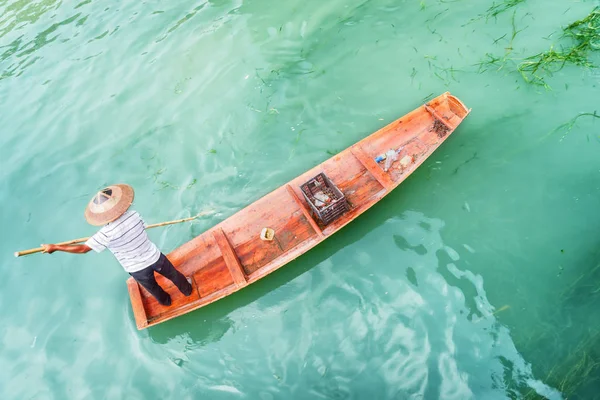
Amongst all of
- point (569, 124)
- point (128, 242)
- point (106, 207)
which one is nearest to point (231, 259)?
point (128, 242)

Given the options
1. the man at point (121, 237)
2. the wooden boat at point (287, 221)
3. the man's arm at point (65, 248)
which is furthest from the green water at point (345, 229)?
the man's arm at point (65, 248)

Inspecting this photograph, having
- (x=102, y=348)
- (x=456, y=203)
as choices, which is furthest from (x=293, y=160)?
(x=102, y=348)

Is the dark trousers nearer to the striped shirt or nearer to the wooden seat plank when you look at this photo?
the striped shirt

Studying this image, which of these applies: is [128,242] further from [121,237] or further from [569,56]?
[569,56]

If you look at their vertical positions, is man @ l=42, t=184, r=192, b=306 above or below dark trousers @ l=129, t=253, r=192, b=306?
above

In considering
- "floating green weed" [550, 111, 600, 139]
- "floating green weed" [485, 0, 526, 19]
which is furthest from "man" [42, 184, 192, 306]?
"floating green weed" [485, 0, 526, 19]

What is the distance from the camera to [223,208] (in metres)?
6.48

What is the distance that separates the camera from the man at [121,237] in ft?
13.4

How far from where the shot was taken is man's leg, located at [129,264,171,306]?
15.0 ft

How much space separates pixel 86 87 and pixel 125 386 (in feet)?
24.0

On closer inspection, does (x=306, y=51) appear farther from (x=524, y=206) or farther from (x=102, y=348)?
(x=102, y=348)

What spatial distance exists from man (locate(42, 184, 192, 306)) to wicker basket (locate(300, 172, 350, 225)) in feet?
7.74

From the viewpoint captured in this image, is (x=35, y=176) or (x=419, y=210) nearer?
(x=419, y=210)

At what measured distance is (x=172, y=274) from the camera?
4887mm
